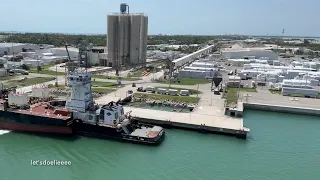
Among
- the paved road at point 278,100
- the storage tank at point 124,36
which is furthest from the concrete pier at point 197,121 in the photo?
the storage tank at point 124,36

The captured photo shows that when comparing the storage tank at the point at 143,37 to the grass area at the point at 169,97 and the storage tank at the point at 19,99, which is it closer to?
the grass area at the point at 169,97

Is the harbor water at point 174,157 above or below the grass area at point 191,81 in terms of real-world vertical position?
below

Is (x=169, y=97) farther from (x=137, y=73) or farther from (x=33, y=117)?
(x=137, y=73)

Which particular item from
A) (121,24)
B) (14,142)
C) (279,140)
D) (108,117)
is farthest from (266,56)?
(14,142)

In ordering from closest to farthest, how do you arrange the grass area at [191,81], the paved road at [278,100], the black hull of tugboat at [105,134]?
the black hull of tugboat at [105,134] < the paved road at [278,100] < the grass area at [191,81]

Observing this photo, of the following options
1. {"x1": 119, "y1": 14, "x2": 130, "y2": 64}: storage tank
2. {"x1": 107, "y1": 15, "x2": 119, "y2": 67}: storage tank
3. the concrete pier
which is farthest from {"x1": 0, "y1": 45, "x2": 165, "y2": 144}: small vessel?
{"x1": 107, "y1": 15, "x2": 119, "y2": 67}: storage tank

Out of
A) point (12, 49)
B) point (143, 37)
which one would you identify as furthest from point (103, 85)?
point (12, 49)

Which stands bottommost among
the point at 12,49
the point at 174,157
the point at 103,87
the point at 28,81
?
the point at 174,157
